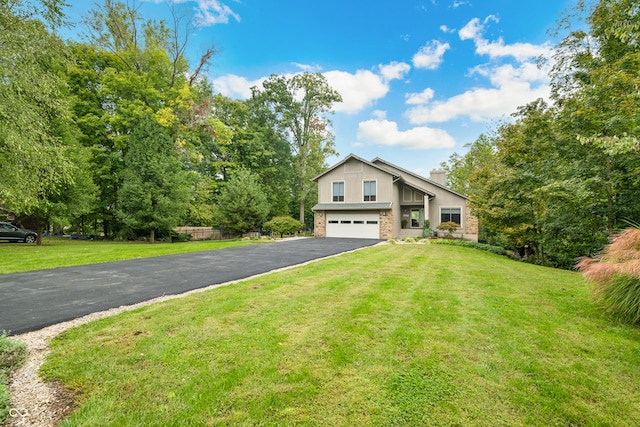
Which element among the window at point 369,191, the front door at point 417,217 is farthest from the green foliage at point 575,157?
the window at point 369,191

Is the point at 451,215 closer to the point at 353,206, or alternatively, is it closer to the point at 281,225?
the point at 353,206

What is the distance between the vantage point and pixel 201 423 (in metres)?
2.02

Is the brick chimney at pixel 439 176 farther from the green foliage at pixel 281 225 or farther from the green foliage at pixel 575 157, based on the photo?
the green foliage at pixel 281 225

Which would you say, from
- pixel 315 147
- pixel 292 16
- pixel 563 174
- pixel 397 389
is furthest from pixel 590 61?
pixel 315 147

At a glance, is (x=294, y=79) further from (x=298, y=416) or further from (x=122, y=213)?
(x=298, y=416)

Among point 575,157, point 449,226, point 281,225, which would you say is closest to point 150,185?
point 281,225

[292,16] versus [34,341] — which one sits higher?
[292,16]

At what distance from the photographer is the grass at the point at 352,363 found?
2137 millimetres

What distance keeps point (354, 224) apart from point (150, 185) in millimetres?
13750

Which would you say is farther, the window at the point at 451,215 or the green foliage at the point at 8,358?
the window at the point at 451,215

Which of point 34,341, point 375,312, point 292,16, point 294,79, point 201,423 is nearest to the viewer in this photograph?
point 201,423

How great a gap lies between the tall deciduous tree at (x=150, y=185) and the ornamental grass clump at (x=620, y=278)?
747 inches

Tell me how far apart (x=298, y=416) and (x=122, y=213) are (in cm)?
1939

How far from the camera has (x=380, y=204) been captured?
→ 19.5m
